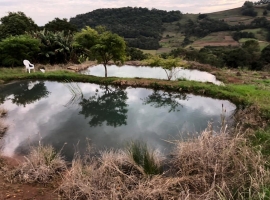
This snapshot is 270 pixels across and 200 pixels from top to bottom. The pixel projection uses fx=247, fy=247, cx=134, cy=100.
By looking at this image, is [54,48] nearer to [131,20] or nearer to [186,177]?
[186,177]

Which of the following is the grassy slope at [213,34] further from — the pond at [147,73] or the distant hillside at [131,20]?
the pond at [147,73]

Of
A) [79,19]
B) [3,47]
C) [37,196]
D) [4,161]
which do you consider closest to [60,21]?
[3,47]

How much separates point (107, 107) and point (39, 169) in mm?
4808

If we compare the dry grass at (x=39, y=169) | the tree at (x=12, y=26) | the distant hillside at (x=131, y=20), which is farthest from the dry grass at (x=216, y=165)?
the distant hillside at (x=131, y=20)

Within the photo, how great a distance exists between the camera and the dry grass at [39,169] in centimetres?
471

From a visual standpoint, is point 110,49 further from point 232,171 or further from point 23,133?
point 232,171

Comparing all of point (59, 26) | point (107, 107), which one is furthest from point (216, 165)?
point (59, 26)

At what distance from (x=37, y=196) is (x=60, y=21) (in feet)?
69.5

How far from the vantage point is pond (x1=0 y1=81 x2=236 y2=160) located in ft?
21.8

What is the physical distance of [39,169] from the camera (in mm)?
4785

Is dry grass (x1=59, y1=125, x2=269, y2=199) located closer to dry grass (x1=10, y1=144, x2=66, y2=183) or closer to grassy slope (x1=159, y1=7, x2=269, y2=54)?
dry grass (x1=10, y1=144, x2=66, y2=183)

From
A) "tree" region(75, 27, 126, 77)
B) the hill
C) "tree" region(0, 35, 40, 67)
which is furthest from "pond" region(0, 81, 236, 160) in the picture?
the hill

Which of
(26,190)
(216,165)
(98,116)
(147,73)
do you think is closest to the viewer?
(216,165)

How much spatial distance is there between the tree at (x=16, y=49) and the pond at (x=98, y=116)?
421cm
